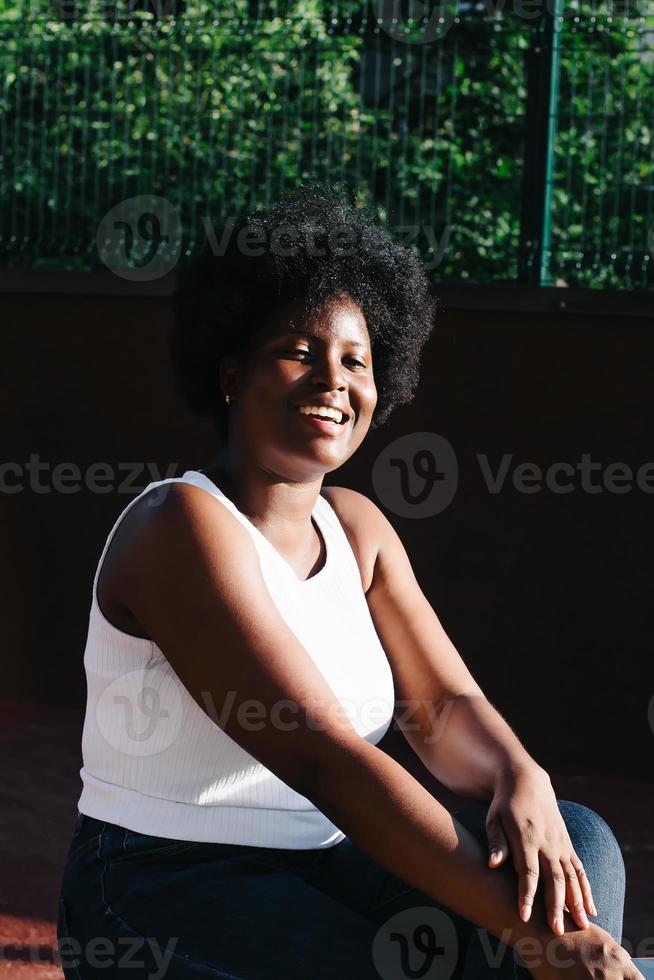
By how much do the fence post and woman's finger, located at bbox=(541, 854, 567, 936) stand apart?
3.56m

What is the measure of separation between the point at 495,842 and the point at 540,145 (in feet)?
12.6

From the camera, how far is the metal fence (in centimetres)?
502

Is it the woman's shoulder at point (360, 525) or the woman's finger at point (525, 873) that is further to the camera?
the woman's shoulder at point (360, 525)

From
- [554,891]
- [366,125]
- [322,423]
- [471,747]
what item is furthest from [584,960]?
[366,125]

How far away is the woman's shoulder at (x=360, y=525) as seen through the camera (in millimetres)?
2260

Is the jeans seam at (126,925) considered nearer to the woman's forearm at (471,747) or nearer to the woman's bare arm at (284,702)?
the woman's bare arm at (284,702)

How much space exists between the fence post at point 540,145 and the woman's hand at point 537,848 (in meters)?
3.37

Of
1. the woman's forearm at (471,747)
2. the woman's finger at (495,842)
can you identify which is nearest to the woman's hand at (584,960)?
the woman's finger at (495,842)

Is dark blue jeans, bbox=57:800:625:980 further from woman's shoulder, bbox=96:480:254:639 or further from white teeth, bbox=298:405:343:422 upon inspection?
white teeth, bbox=298:405:343:422

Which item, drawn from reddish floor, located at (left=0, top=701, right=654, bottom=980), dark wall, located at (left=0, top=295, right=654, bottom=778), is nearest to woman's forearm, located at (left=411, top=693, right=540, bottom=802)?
reddish floor, located at (left=0, top=701, right=654, bottom=980)

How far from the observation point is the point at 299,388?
208 cm

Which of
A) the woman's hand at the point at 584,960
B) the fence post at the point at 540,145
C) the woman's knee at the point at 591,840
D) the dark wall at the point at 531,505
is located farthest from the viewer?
the fence post at the point at 540,145

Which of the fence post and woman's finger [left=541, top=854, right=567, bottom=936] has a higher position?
the fence post

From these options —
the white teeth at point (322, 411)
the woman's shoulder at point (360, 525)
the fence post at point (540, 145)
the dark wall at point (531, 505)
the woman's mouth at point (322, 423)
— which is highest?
the fence post at point (540, 145)
